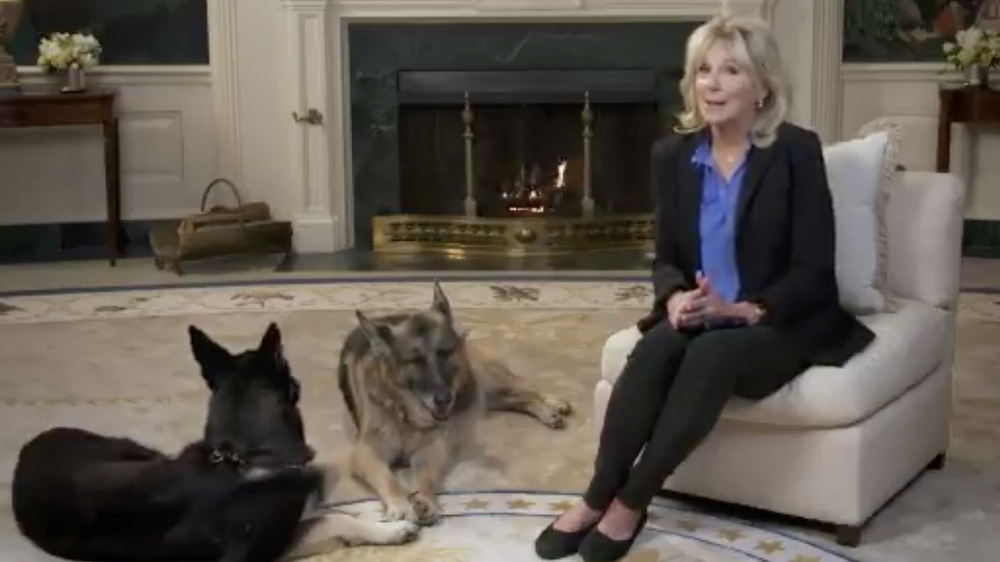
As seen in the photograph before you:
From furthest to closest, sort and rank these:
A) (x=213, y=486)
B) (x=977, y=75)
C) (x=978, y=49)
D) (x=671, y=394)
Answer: (x=977, y=75) → (x=978, y=49) → (x=671, y=394) → (x=213, y=486)

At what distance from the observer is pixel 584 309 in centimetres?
512

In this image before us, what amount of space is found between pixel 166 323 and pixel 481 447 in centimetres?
179

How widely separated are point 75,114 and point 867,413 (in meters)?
3.91

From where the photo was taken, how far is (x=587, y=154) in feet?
20.6

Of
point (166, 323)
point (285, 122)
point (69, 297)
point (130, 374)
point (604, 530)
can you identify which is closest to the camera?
point (604, 530)

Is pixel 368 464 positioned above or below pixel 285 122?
below

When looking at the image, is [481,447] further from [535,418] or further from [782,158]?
[782,158]

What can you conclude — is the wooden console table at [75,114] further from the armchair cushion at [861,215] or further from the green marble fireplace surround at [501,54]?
the armchair cushion at [861,215]

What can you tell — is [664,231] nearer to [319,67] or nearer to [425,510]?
[425,510]

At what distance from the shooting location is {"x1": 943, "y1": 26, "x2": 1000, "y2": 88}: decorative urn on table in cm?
572

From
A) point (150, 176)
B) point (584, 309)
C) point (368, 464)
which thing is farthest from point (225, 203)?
point (368, 464)

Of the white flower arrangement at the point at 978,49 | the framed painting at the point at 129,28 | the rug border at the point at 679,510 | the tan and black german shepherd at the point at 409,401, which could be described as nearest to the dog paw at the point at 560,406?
the tan and black german shepherd at the point at 409,401

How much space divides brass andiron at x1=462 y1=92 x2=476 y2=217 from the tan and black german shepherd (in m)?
2.86

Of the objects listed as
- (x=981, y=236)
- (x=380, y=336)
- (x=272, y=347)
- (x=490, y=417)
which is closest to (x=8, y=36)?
(x=490, y=417)
